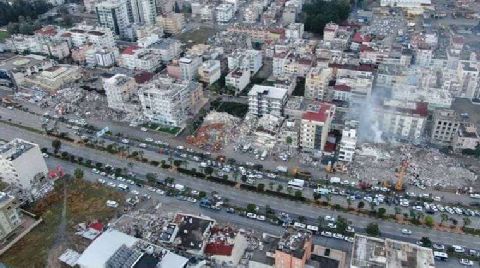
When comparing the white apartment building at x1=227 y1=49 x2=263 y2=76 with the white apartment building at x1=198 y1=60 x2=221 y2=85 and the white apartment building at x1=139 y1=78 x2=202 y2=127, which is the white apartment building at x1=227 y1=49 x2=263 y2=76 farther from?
the white apartment building at x1=139 y1=78 x2=202 y2=127

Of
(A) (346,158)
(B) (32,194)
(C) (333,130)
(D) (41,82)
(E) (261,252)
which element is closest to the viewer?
(E) (261,252)

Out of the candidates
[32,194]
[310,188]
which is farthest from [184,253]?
[32,194]

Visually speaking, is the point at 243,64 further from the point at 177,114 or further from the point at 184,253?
the point at 184,253

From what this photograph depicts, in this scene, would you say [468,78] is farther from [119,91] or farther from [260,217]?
[119,91]

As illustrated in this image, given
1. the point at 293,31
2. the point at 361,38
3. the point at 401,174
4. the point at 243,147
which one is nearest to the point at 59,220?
the point at 243,147

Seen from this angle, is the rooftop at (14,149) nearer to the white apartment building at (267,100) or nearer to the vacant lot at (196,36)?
the white apartment building at (267,100)

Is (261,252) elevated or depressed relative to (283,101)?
depressed
